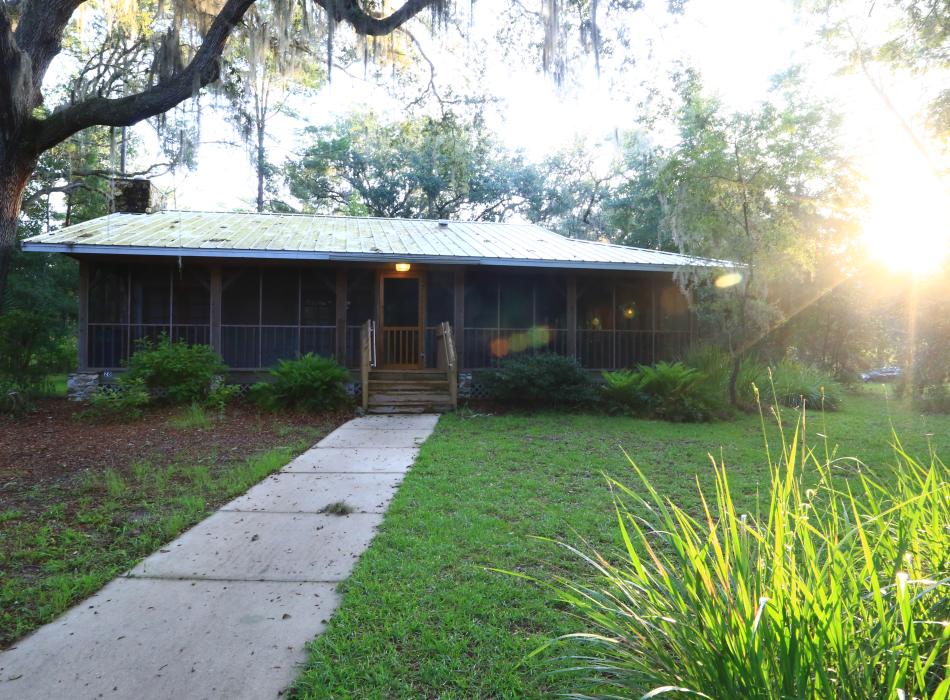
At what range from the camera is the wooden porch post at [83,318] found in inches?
434

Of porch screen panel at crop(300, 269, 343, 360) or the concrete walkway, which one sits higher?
porch screen panel at crop(300, 269, 343, 360)

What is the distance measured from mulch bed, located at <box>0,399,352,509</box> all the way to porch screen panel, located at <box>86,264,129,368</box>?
4.23 ft

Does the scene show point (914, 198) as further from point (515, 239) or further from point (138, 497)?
point (138, 497)

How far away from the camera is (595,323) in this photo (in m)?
13.6

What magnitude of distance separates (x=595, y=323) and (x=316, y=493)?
380 inches

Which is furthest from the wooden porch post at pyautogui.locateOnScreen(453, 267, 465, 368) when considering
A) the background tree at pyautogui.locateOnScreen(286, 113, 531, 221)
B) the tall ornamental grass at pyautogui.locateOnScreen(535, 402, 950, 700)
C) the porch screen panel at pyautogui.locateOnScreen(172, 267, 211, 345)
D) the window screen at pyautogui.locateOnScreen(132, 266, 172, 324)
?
the background tree at pyautogui.locateOnScreen(286, 113, 531, 221)

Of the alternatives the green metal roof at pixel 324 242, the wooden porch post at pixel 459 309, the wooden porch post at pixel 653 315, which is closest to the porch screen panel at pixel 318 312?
the green metal roof at pixel 324 242

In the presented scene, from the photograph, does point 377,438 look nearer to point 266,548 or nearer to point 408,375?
point 408,375

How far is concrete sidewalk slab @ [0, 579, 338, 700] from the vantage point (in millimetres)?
2215

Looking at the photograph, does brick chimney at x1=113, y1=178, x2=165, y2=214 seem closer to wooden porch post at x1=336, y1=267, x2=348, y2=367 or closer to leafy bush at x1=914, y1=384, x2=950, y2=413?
wooden porch post at x1=336, y1=267, x2=348, y2=367

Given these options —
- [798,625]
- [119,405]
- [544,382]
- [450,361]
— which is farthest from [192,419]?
[798,625]

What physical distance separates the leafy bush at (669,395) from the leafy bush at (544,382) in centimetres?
54

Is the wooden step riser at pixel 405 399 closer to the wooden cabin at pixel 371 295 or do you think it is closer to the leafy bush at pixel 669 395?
the wooden cabin at pixel 371 295

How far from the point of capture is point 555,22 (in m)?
7.01
